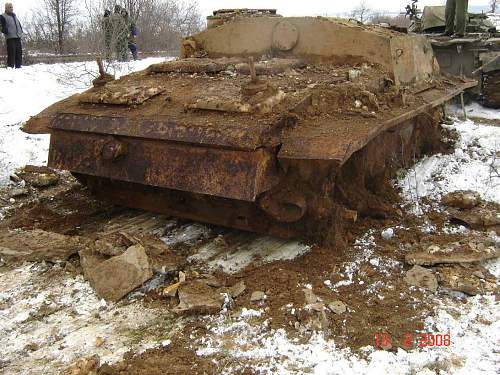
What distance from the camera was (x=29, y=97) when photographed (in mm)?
10648

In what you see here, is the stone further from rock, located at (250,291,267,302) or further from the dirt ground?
rock, located at (250,291,267,302)

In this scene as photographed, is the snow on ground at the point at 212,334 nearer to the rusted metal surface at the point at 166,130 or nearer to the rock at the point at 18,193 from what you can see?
the rusted metal surface at the point at 166,130

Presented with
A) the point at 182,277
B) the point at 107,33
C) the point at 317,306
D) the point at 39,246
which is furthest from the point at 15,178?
the point at 107,33

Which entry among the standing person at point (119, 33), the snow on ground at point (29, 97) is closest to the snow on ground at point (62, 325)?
the snow on ground at point (29, 97)

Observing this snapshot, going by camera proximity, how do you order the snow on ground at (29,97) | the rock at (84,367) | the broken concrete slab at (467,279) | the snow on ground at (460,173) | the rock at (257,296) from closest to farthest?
the rock at (84,367) → the rock at (257,296) → the broken concrete slab at (467,279) → the snow on ground at (460,173) → the snow on ground at (29,97)

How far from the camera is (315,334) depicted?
3.08 metres

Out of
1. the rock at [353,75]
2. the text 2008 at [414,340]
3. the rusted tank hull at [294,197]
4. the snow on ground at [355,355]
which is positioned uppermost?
the rock at [353,75]

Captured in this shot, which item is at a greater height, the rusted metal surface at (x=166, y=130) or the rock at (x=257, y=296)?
the rusted metal surface at (x=166, y=130)

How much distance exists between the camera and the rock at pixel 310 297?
332 centimetres

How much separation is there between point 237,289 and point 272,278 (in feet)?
0.86

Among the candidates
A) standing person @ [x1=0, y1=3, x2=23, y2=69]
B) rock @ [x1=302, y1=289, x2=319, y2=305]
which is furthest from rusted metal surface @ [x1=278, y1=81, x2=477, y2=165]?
standing person @ [x1=0, y1=3, x2=23, y2=69]

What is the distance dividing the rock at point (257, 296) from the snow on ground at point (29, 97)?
3.74m

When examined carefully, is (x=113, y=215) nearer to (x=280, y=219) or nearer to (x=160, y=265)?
(x=160, y=265)

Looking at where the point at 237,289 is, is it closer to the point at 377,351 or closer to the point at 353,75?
the point at 377,351
